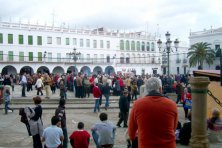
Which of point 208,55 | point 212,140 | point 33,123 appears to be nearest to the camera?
point 33,123

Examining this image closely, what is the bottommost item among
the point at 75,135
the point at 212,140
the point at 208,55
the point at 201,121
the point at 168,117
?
the point at 212,140

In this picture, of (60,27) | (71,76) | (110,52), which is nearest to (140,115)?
(71,76)

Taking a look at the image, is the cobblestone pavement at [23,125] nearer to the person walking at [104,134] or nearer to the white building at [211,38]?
the person walking at [104,134]

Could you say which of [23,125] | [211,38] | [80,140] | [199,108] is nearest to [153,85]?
[199,108]

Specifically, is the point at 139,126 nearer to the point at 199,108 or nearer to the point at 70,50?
the point at 199,108

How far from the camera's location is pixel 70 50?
56656mm

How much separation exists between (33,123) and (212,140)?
5.64 metres

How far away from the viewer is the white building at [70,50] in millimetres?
50125

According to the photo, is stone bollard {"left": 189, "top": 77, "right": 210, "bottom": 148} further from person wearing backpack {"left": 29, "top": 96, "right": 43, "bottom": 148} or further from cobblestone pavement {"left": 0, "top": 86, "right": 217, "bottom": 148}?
cobblestone pavement {"left": 0, "top": 86, "right": 217, "bottom": 148}

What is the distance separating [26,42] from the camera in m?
51.8

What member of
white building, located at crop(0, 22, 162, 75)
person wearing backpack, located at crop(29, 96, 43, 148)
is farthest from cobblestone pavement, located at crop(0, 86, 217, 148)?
white building, located at crop(0, 22, 162, 75)

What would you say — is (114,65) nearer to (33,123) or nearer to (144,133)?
(33,123)

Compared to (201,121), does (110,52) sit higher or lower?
higher

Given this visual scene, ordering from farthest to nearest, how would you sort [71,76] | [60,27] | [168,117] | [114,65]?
[114,65] → [60,27] → [71,76] → [168,117]
